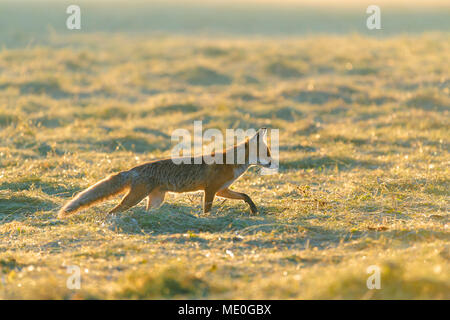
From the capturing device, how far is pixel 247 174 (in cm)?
989

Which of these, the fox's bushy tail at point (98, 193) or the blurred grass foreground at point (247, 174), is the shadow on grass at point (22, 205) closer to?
the blurred grass foreground at point (247, 174)

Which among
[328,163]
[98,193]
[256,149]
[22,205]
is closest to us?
[98,193]

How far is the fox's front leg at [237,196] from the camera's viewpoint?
7555 mm

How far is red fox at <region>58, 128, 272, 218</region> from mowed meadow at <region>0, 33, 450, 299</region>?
0.22 metres

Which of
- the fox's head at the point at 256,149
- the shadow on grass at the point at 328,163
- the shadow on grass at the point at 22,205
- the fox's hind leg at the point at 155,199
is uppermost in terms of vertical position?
the fox's head at the point at 256,149

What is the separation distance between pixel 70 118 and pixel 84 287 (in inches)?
396

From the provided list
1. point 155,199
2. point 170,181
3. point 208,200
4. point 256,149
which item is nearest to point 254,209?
point 208,200

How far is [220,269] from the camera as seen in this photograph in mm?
5488

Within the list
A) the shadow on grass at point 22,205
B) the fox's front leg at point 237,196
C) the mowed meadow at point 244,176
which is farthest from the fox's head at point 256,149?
the shadow on grass at point 22,205

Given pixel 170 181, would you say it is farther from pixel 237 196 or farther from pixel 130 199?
pixel 237 196

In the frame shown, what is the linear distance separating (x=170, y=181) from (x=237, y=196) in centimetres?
86

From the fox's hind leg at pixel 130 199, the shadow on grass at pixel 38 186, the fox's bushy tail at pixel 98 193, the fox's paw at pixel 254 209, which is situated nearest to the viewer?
the fox's bushy tail at pixel 98 193
